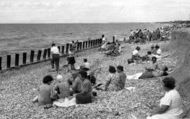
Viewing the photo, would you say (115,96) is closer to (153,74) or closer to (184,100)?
(184,100)

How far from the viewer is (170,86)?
647 cm

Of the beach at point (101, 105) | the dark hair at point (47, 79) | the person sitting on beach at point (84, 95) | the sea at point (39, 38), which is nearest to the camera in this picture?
the beach at point (101, 105)

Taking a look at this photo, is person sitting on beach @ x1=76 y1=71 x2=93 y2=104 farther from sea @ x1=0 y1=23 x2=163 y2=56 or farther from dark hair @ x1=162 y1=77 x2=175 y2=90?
sea @ x1=0 y1=23 x2=163 y2=56

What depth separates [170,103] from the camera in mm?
6586

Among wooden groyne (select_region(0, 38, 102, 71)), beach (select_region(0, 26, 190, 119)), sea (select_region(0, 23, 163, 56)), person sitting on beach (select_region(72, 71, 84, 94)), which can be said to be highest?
person sitting on beach (select_region(72, 71, 84, 94))

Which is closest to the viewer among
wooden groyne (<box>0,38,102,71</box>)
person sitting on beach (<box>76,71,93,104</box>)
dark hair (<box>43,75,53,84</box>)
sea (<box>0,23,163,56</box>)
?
person sitting on beach (<box>76,71,93,104</box>)

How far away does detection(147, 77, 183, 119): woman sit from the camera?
649 cm

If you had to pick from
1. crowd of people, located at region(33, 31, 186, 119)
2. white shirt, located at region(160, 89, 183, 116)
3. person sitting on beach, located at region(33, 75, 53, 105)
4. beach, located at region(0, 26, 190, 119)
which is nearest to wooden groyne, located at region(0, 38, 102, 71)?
beach, located at region(0, 26, 190, 119)

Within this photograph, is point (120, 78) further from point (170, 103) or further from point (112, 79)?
point (170, 103)

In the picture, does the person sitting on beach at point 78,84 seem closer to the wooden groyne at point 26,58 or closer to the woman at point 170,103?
the woman at point 170,103

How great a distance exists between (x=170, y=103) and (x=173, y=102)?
7 centimetres

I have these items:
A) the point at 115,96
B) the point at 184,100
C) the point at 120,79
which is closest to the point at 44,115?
the point at 115,96

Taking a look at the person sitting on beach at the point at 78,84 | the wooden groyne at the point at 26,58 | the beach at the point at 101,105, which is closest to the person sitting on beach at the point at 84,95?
the beach at the point at 101,105

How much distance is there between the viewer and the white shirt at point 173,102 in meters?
6.48
